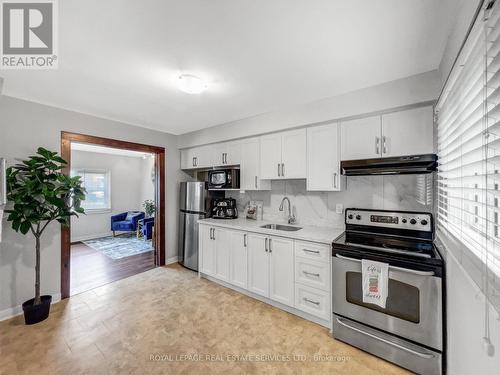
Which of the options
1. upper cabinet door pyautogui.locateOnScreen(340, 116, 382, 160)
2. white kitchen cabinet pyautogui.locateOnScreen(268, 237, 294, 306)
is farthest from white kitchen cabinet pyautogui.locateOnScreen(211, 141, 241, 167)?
upper cabinet door pyautogui.locateOnScreen(340, 116, 382, 160)

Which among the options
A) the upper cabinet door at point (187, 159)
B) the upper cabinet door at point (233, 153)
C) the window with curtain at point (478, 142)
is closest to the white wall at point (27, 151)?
the upper cabinet door at point (187, 159)

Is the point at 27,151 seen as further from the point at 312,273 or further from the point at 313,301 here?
the point at 313,301

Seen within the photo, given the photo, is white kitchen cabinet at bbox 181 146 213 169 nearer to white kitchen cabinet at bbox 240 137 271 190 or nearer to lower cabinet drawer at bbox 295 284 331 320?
white kitchen cabinet at bbox 240 137 271 190

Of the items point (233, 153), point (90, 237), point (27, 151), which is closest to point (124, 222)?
point (90, 237)

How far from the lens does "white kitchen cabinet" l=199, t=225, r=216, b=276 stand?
3.38 metres

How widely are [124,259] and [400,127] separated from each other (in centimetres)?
498

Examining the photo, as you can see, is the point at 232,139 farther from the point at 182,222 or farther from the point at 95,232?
the point at 95,232

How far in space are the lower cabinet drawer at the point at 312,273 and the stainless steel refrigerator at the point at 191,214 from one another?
1874 millimetres

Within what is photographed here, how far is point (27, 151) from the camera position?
2.63 meters

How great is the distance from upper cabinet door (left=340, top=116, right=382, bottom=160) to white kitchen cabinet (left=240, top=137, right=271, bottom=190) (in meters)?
1.19

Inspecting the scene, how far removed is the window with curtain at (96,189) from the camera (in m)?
6.15

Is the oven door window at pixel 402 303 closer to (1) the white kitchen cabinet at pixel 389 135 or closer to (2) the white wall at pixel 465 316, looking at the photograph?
(2) the white wall at pixel 465 316

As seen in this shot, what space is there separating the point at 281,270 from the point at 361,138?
5.67 ft

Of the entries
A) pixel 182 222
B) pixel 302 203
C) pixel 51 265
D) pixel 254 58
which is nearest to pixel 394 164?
pixel 302 203
